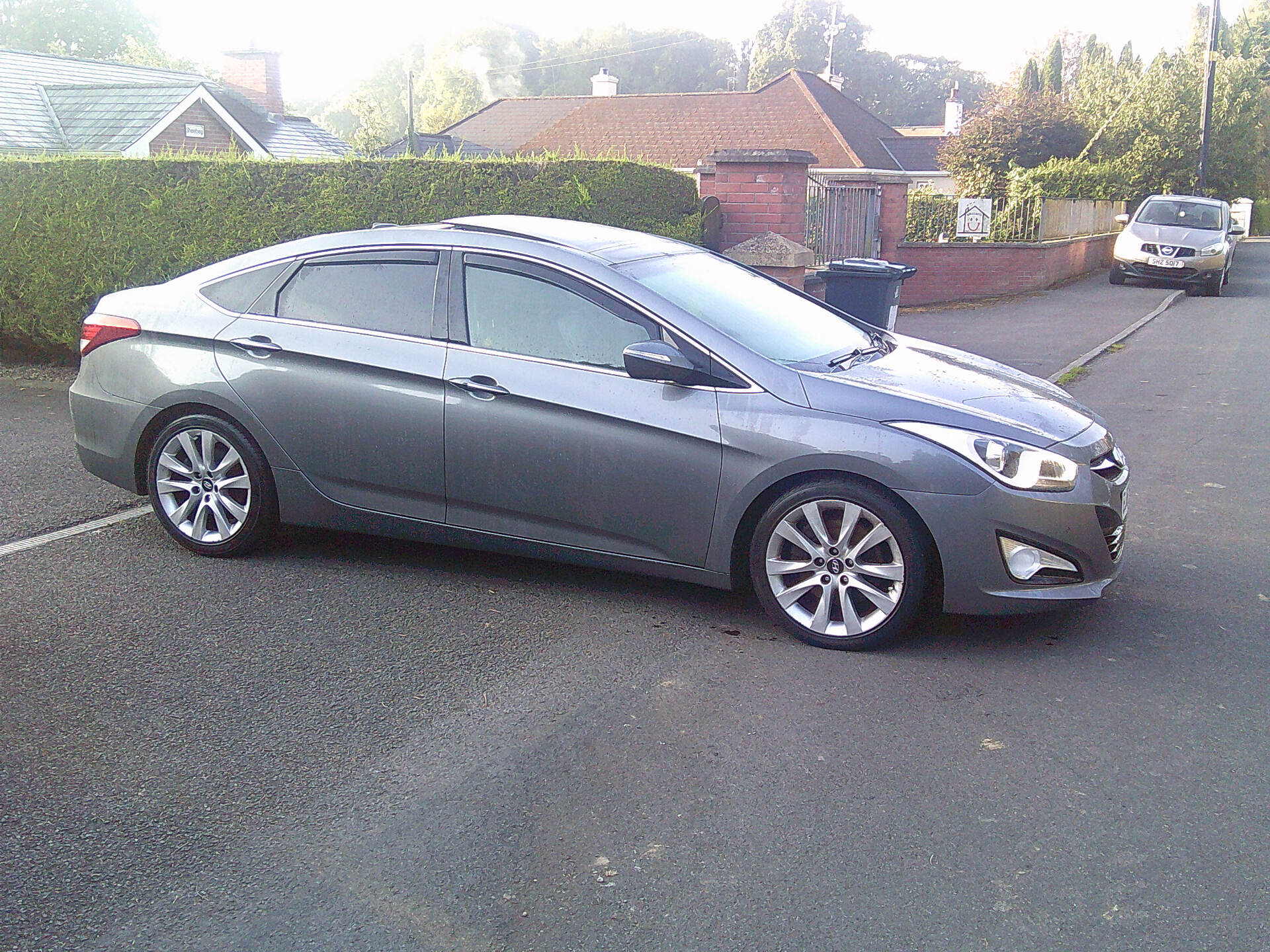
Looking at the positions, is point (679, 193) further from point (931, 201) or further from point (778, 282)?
point (931, 201)

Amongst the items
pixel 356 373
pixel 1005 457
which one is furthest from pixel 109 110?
pixel 1005 457

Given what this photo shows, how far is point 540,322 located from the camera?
532 cm

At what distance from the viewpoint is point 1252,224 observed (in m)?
54.8

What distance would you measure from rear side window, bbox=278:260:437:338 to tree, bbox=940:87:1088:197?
32.3 m

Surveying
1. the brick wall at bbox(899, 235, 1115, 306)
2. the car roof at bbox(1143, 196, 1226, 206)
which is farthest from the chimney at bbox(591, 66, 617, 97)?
the brick wall at bbox(899, 235, 1115, 306)

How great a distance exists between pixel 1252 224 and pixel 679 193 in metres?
51.4

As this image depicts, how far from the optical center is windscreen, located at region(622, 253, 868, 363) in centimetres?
531

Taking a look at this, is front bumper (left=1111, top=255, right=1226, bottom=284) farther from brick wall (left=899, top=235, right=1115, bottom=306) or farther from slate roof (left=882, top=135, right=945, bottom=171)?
slate roof (left=882, top=135, right=945, bottom=171)

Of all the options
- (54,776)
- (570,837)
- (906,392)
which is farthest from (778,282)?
(54,776)

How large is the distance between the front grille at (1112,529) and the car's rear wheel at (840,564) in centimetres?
72

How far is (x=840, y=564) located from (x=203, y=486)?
3.06 meters

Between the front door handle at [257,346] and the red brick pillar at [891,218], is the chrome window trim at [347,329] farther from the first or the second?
the red brick pillar at [891,218]

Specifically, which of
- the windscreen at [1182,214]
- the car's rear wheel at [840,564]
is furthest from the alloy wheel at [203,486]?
the windscreen at [1182,214]

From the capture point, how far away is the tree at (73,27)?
87375 millimetres
